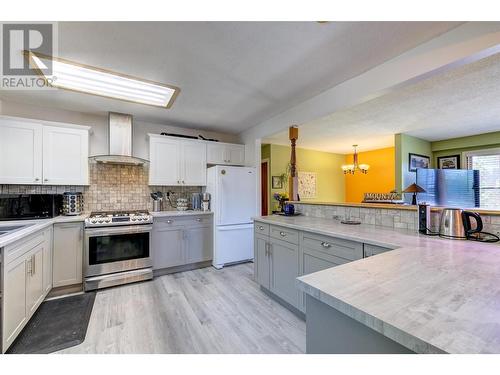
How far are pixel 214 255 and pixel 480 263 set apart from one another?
309 centimetres

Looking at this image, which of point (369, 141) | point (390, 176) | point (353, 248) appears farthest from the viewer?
point (390, 176)

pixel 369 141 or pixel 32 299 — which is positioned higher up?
pixel 369 141

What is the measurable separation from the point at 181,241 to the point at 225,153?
171 cm

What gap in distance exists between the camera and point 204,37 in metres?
1.65

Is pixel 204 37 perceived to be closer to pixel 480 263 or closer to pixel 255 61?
pixel 255 61

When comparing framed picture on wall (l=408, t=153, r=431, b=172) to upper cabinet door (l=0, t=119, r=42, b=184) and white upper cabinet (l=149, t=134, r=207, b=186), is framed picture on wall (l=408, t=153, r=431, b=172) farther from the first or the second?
upper cabinet door (l=0, t=119, r=42, b=184)

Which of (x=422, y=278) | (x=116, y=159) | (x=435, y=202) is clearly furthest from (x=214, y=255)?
(x=435, y=202)

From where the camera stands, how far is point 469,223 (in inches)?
58.3

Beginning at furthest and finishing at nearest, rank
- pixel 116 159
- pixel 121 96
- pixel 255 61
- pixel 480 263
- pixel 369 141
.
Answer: pixel 369 141 → pixel 116 159 → pixel 121 96 → pixel 255 61 → pixel 480 263

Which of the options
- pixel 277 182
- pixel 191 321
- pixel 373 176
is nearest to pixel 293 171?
pixel 191 321

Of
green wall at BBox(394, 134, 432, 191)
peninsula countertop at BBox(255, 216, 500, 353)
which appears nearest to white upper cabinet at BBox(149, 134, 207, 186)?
peninsula countertop at BBox(255, 216, 500, 353)

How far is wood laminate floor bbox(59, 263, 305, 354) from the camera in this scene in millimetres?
1703
